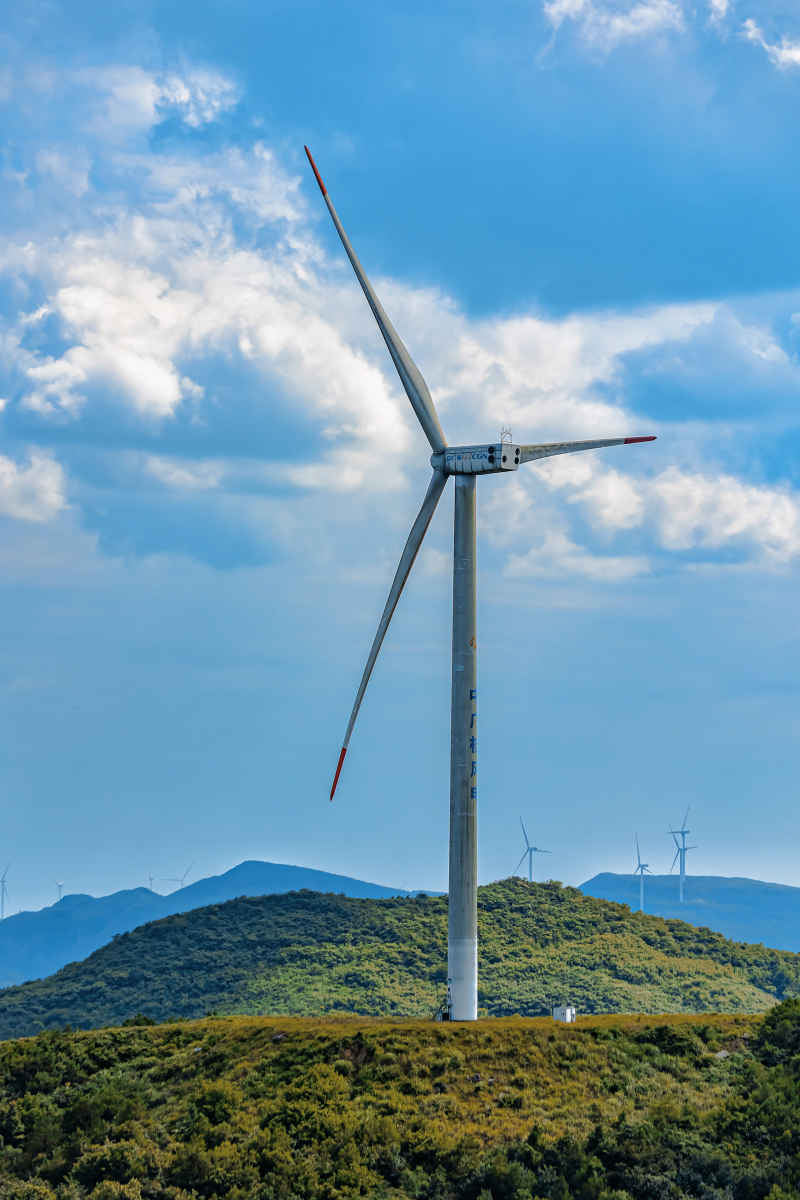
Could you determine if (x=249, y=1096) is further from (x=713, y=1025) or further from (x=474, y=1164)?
(x=713, y=1025)

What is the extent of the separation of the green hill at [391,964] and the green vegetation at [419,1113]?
51010 millimetres

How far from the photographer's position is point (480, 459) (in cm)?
7925

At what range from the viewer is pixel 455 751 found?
77.4 metres

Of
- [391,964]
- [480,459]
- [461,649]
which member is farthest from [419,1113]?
[391,964]

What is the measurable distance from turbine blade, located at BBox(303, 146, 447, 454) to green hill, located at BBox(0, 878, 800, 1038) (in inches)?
2396

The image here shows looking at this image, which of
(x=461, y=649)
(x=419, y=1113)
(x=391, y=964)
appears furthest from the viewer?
(x=391, y=964)

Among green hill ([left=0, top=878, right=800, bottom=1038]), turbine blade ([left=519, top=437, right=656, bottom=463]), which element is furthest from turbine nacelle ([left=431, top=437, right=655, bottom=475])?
green hill ([left=0, top=878, right=800, bottom=1038])

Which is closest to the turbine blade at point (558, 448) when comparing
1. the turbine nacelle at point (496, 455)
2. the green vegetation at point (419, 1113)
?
the turbine nacelle at point (496, 455)

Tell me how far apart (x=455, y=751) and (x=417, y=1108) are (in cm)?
1893

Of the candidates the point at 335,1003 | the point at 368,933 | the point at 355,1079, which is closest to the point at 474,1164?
the point at 355,1079

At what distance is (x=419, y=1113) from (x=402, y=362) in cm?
4214

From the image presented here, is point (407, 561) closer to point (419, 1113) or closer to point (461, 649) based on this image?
point (461, 649)

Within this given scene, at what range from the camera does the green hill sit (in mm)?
130625

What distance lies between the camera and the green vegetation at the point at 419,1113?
60656 millimetres
